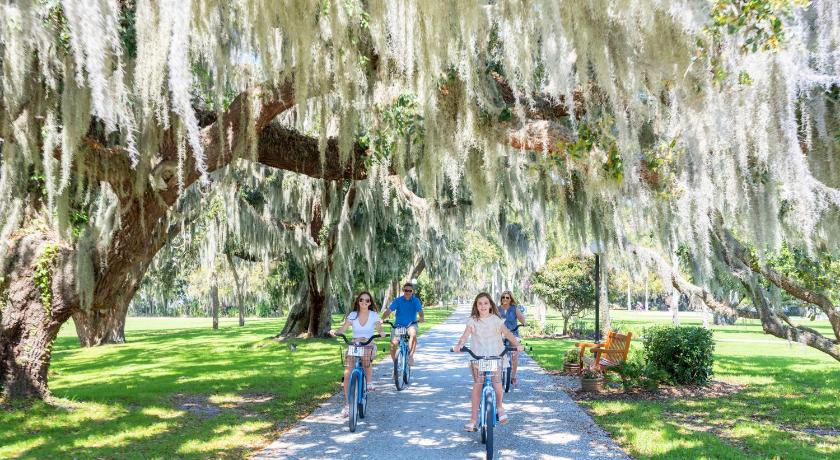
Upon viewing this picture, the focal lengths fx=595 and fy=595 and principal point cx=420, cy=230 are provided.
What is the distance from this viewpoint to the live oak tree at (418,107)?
13.5 feet

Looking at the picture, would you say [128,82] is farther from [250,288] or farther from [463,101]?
[250,288]

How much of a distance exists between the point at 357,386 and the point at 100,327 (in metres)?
15.7

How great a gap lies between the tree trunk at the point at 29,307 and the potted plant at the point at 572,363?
7495mm

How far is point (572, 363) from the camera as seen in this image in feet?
33.9

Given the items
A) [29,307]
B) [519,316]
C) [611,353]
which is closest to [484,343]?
[519,316]

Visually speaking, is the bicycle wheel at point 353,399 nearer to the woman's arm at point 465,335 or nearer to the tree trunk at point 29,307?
→ the woman's arm at point 465,335

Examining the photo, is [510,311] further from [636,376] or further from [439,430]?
[439,430]

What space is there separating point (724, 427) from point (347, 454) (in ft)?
13.2

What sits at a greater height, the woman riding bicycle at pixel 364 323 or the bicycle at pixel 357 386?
the woman riding bicycle at pixel 364 323

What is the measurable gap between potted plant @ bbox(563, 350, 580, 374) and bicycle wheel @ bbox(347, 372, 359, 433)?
17.4ft

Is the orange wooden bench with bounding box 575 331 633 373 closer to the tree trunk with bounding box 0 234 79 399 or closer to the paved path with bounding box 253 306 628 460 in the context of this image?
→ the paved path with bounding box 253 306 628 460

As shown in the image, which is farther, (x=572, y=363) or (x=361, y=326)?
(x=572, y=363)

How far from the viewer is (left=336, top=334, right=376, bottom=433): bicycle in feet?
18.7

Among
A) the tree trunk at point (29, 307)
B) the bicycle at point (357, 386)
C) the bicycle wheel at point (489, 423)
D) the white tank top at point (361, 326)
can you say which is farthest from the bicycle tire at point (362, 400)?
the tree trunk at point (29, 307)
